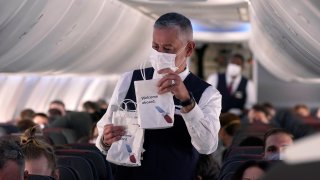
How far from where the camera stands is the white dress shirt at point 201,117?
2.73 metres

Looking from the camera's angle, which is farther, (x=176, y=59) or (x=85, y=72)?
(x=85, y=72)

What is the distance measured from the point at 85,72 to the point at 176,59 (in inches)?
583

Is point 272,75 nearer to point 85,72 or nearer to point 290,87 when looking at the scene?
point 290,87

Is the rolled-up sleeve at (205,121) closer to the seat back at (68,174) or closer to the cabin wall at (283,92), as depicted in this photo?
the seat back at (68,174)

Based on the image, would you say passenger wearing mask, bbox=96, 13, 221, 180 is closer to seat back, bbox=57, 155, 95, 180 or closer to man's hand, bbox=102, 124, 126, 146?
man's hand, bbox=102, 124, 126, 146

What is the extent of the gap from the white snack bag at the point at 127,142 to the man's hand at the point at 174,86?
20 centimetres

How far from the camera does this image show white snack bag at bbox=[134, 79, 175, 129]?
2822 millimetres

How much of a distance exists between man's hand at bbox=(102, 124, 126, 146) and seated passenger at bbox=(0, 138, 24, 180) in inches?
12.4

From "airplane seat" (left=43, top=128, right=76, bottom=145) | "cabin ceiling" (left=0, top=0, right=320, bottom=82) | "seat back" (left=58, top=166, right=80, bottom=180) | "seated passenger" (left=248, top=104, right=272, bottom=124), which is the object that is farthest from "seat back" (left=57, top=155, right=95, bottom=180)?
"seated passenger" (left=248, top=104, right=272, bottom=124)

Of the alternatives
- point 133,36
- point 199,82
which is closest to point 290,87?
point 133,36

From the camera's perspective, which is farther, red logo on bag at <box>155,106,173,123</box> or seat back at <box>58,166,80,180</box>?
seat back at <box>58,166,80,180</box>

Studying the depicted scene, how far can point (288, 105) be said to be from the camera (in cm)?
2778

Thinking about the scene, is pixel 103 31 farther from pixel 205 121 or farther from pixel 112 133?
pixel 205 121

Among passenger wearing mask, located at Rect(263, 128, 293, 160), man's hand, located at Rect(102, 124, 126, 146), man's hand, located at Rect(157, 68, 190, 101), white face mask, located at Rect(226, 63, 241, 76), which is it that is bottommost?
man's hand, located at Rect(102, 124, 126, 146)
